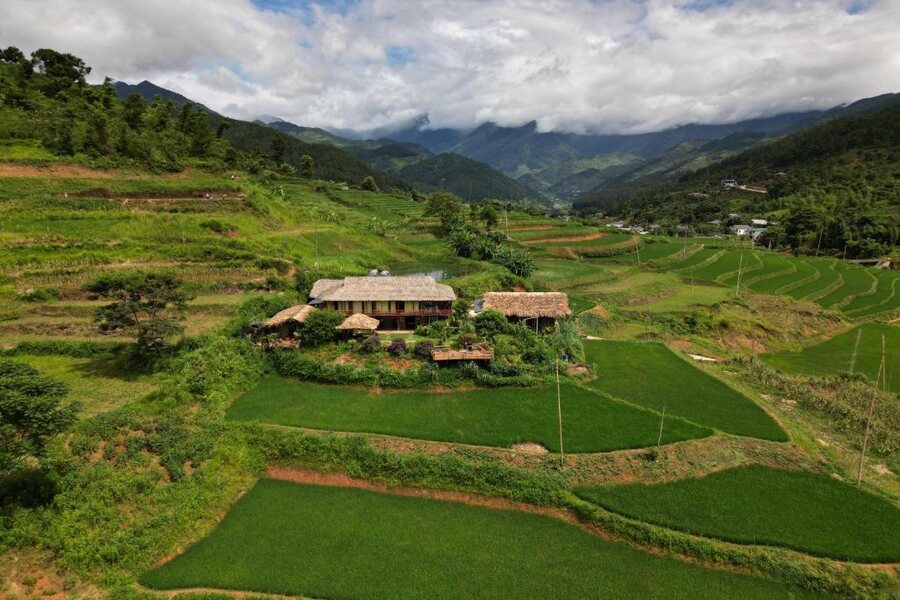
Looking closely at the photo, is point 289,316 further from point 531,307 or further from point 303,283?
point 531,307

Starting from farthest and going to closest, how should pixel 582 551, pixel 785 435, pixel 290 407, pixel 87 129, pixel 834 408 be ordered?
pixel 87 129
pixel 834 408
pixel 290 407
pixel 785 435
pixel 582 551

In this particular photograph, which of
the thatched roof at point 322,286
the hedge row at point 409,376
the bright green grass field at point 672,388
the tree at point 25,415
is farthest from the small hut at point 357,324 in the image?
the tree at point 25,415

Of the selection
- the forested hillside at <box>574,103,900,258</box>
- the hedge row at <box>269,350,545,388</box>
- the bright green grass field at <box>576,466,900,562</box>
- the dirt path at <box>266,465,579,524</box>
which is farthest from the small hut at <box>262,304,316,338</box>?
the forested hillside at <box>574,103,900,258</box>

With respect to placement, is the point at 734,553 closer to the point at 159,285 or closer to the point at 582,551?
the point at 582,551

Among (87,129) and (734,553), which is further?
(87,129)

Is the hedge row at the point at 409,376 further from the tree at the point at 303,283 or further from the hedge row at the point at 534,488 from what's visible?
the tree at the point at 303,283

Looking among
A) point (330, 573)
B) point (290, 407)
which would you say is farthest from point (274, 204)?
point (330, 573)

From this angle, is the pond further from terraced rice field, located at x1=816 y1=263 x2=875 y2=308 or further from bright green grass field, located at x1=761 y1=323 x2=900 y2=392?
terraced rice field, located at x1=816 y1=263 x2=875 y2=308
